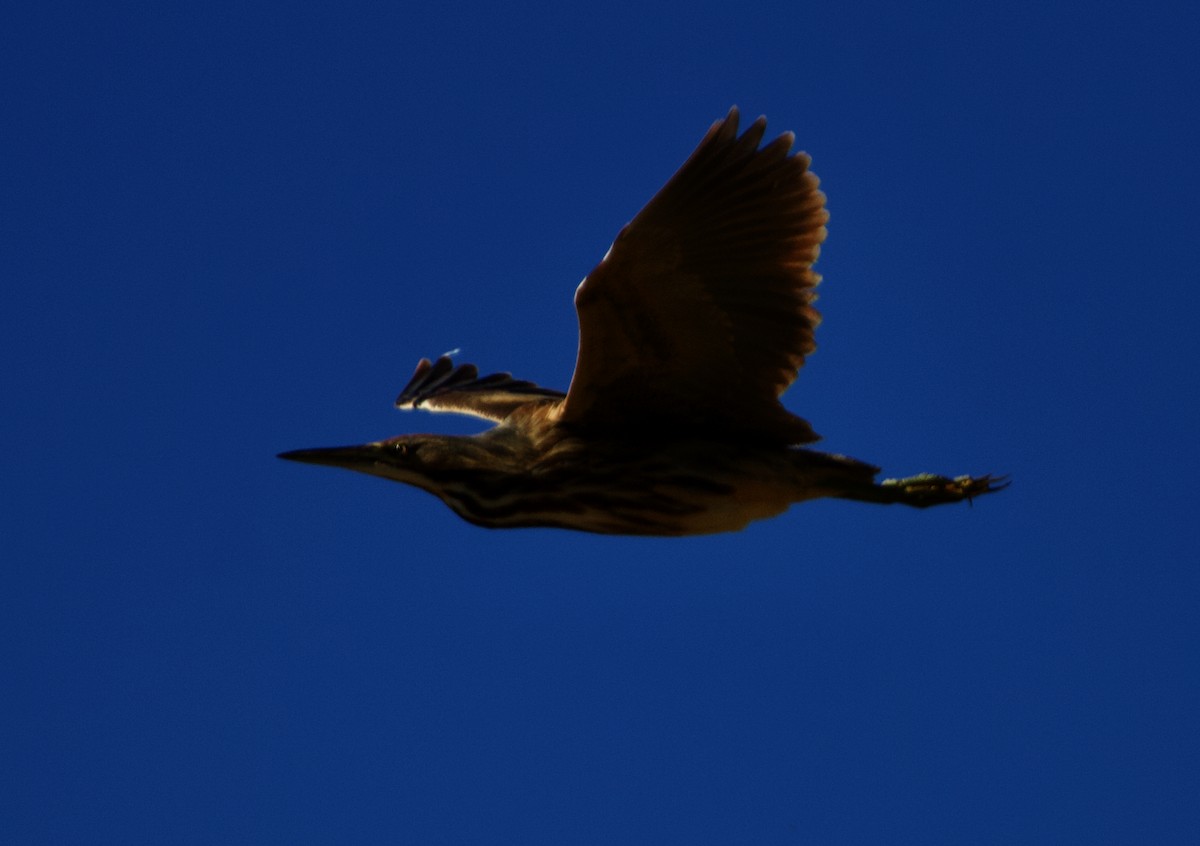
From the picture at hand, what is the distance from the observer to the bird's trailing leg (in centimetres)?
Answer: 491

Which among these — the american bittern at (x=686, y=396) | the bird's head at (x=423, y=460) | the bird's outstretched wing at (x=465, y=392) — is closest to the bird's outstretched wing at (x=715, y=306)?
the american bittern at (x=686, y=396)

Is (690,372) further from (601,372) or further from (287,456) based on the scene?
(287,456)

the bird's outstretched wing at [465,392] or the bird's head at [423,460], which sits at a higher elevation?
the bird's outstretched wing at [465,392]

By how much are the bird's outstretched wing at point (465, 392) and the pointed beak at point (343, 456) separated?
1.24m

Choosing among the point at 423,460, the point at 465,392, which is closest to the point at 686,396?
the point at 423,460

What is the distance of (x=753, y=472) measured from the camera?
15.4 ft

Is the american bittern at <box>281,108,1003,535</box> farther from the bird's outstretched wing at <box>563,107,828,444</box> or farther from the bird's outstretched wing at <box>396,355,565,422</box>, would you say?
the bird's outstretched wing at <box>396,355,565,422</box>

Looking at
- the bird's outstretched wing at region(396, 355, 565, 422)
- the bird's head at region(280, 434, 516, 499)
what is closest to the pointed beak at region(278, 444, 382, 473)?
the bird's head at region(280, 434, 516, 499)

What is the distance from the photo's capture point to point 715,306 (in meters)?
4.59

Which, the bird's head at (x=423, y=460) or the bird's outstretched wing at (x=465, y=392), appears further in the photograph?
the bird's outstretched wing at (x=465, y=392)

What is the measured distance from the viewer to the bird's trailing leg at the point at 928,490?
4914mm

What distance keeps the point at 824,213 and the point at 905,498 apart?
2.74ft

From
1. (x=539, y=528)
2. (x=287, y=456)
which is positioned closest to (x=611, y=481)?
(x=539, y=528)

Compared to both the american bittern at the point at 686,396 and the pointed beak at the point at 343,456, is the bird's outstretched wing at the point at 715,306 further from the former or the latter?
the pointed beak at the point at 343,456
